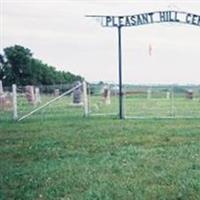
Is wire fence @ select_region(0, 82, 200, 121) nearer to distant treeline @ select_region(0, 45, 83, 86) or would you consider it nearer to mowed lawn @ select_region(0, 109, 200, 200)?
mowed lawn @ select_region(0, 109, 200, 200)

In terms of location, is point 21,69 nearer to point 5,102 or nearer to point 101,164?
point 5,102

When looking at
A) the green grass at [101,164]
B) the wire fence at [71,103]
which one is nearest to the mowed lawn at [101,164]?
the green grass at [101,164]

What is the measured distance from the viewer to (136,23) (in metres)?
23.5

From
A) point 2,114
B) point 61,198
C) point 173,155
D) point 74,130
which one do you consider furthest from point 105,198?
point 2,114

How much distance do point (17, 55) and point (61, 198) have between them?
69.7m

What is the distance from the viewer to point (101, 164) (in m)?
10.1

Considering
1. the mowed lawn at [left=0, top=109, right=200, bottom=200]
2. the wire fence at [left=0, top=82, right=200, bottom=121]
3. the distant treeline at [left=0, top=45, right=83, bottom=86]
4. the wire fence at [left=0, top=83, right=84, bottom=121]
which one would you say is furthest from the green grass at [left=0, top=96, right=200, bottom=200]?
the distant treeline at [left=0, top=45, right=83, bottom=86]

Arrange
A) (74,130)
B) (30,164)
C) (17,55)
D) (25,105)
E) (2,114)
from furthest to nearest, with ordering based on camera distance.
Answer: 1. (17,55)
2. (25,105)
3. (2,114)
4. (74,130)
5. (30,164)

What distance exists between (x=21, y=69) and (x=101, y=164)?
6734cm

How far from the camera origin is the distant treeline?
248 feet

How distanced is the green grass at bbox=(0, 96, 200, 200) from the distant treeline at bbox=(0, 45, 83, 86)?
5919 centimetres

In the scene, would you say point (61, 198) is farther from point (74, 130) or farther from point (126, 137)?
point (74, 130)

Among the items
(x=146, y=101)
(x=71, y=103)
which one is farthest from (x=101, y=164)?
(x=146, y=101)

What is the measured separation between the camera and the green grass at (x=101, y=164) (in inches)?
312
